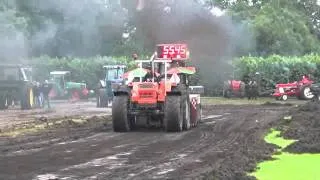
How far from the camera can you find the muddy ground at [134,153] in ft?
38.4

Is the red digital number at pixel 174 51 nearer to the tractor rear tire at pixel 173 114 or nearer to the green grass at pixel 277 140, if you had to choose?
the tractor rear tire at pixel 173 114

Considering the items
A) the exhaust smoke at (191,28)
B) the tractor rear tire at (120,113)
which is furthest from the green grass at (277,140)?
the exhaust smoke at (191,28)

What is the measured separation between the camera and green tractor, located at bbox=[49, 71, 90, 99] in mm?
45906

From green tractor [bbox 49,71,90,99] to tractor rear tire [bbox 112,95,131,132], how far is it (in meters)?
25.5

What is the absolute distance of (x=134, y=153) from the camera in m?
14.8

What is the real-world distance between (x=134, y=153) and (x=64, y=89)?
3241 centimetres

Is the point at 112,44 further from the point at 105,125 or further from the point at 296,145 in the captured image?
the point at 296,145

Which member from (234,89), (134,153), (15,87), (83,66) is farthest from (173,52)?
(83,66)

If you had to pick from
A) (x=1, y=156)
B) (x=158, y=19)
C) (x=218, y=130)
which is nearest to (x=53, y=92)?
(x=158, y=19)

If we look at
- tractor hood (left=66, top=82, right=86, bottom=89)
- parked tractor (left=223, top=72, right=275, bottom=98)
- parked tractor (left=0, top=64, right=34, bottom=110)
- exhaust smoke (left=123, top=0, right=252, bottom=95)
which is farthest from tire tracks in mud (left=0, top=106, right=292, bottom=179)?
tractor hood (left=66, top=82, right=86, bottom=89)

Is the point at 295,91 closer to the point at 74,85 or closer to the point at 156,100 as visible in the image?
the point at 74,85

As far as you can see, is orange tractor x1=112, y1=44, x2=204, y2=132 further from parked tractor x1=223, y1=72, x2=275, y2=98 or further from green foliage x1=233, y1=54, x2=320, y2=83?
green foliage x1=233, y1=54, x2=320, y2=83

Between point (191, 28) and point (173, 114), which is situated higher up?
point (191, 28)

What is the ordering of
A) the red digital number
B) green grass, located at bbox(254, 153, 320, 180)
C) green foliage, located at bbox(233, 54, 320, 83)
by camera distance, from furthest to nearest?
green foliage, located at bbox(233, 54, 320, 83) → the red digital number → green grass, located at bbox(254, 153, 320, 180)
